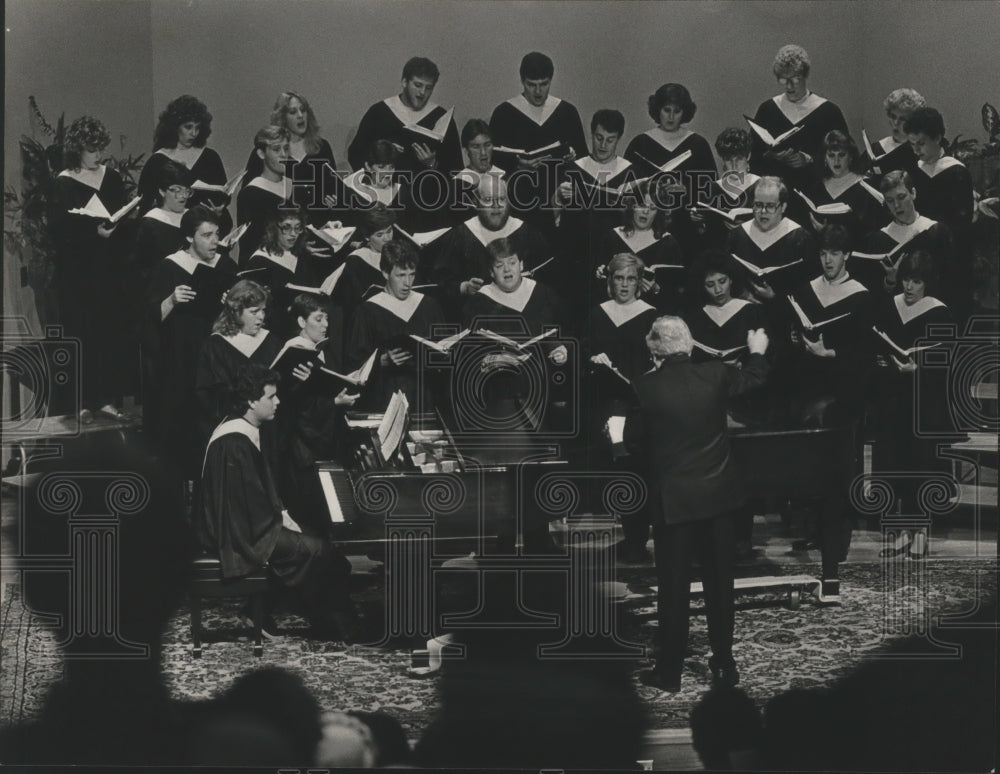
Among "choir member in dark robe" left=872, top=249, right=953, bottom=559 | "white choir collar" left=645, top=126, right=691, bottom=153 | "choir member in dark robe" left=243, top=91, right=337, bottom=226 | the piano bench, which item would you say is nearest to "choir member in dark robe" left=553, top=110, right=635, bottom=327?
"white choir collar" left=645, top=126, right=691, bottom=153

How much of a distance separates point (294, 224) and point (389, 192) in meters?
0.50

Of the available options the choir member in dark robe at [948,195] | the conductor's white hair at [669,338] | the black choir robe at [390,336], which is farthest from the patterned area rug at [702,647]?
the choir member in dark robe at [948,195]

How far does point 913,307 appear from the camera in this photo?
6254 millimetres

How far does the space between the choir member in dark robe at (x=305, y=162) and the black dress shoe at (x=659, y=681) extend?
109 inches

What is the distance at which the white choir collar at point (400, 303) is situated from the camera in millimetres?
6242

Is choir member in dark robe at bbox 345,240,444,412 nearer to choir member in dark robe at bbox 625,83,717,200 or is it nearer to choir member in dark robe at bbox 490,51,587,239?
choir member in dark robe at bbox 490,51,587,239

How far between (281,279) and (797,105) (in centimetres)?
267

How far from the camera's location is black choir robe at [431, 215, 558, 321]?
625 cm

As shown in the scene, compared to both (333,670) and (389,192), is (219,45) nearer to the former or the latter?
(389,192)

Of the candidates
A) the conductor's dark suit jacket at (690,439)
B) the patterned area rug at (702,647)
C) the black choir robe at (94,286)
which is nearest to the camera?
the conductor's dark suit jacket at (690,439)

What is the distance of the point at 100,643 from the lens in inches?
249

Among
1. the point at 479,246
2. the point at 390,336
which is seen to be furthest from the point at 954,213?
the point at 390,336

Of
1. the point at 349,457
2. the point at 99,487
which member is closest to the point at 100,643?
the point at 99,487

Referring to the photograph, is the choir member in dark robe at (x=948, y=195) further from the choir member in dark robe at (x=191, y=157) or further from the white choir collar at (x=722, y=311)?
the choir member in dark robe at (x=191, y=157)
